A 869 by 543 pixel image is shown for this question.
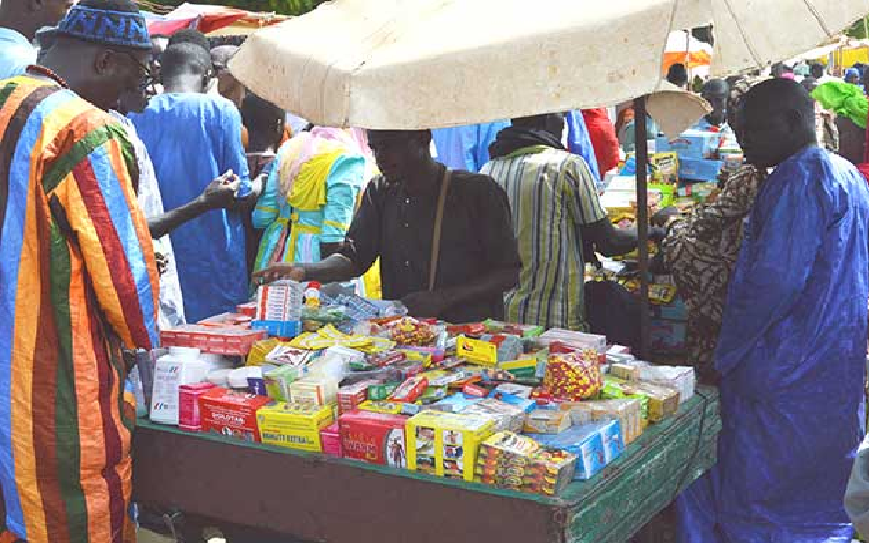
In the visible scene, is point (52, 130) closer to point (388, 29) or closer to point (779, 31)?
point (388, 29)

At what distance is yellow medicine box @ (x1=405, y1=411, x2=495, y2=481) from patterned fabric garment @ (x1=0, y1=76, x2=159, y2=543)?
0.88m

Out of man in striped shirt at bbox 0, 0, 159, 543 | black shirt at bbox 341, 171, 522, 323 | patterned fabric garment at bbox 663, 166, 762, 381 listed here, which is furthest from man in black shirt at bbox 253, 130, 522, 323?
man in striped shirt at bbox 0, 0, 159, 543

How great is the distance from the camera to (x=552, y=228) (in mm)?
4656

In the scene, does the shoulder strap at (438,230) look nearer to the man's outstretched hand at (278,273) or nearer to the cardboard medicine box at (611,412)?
the man's outstretched hand at (278,273)

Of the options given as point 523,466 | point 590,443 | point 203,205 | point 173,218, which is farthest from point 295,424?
point 203,205

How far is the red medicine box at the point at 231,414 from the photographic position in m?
2.84

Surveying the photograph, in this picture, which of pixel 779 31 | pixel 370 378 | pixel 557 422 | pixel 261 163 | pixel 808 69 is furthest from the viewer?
pixel 808 69

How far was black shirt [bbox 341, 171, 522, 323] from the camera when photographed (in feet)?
13.0

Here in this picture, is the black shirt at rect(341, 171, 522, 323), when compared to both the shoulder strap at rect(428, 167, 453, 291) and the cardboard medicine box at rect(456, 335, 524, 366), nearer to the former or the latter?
the shoulder strap at rect(428, 167, 453, 291)

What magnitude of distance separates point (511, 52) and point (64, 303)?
1.43 metres

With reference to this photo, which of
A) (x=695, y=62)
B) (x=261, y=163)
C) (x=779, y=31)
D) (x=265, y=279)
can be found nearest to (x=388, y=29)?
(x=779, y=31)

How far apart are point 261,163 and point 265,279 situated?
1969mm

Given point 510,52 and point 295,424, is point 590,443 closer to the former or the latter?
point 295,424

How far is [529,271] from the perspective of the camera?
15.5 feet
